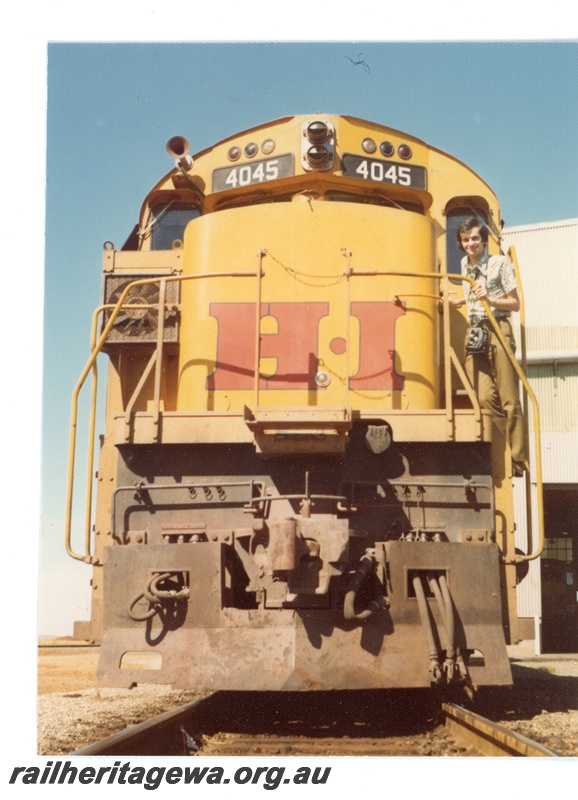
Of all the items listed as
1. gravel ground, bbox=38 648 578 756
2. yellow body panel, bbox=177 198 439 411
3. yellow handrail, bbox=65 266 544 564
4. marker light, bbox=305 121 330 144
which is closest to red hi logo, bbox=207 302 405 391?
yellow body panel, bbox=177 198 439 411

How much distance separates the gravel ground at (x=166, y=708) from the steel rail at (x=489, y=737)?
1.01ft

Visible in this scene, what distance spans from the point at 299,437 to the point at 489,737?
1.83 meters

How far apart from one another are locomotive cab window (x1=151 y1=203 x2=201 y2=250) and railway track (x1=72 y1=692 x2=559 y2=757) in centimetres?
337

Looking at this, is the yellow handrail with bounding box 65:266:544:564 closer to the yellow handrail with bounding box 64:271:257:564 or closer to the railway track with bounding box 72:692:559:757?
the yellow handrail with bounding box 64:271:257:564

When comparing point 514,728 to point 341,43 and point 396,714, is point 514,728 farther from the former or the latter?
point 341,43

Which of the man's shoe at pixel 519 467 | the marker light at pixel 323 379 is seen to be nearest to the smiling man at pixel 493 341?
the man's shoe at pixel 519 467

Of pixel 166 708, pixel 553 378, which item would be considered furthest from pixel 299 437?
pixel 553 378

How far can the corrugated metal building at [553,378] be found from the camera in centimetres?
1335

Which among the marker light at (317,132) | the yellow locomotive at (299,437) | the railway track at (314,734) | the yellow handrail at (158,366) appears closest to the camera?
the railway track at (314,734)

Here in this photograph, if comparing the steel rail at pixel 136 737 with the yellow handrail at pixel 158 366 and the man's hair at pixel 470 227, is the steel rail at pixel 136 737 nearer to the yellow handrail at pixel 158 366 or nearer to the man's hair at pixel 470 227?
the yellow handrail at pixel 158 366

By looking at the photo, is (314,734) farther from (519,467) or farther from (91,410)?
(91,410)

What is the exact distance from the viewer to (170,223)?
6602mm

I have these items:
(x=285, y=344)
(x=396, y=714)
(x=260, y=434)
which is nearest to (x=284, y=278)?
(x=285, y=344)

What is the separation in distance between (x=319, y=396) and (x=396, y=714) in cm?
214
